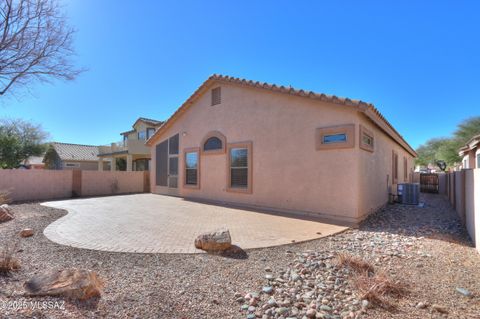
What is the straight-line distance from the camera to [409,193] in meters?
12.0

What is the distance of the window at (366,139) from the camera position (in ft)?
27.1

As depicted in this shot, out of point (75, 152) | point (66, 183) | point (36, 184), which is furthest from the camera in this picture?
point (75, 152)

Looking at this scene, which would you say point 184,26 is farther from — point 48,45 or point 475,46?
point 475,46

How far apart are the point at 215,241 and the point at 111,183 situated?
52.4 ft

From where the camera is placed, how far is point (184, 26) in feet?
35.1

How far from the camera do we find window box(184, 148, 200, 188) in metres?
13.7

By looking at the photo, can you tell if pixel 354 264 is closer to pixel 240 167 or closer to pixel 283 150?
pixel 283 150

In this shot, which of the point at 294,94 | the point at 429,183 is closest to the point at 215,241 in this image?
the point at 294,94

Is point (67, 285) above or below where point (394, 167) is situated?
below

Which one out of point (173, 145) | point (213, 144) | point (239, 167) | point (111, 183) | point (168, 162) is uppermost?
point (173, 145)

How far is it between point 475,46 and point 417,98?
7.91 m

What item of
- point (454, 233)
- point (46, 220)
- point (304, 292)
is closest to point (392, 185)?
point (454, 233)

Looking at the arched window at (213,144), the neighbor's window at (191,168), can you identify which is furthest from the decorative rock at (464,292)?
the neighbor's window at (191,168)

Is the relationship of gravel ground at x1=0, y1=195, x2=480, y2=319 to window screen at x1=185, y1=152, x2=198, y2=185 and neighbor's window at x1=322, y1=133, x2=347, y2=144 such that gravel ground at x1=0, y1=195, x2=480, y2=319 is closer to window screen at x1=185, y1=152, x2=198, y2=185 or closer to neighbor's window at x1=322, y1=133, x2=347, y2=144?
neighbor's window at x1=322, y1=133, x2=347, y2=144
